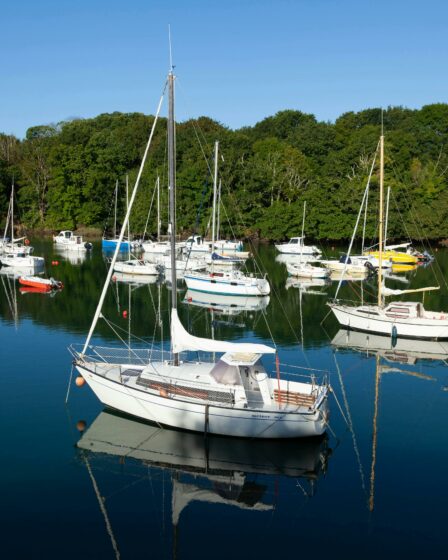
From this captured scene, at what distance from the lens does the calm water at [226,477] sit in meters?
16.6

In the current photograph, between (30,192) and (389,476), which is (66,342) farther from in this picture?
(30,192)

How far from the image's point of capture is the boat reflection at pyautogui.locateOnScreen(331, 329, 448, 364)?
35625 millimetres

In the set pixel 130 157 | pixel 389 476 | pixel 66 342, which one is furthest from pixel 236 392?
pixel 130 157

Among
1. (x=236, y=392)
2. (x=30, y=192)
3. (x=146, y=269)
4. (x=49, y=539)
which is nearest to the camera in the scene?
(x=49, y=539)

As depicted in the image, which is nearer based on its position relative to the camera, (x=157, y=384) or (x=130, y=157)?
(x=157, y=384)

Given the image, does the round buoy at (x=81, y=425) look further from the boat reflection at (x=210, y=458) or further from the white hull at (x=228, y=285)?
the white hull at (x=228, y=285)

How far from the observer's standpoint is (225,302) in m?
53.3

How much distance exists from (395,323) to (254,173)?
75.5m

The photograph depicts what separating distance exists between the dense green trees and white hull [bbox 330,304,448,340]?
62512 millimetres

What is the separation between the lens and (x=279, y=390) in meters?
22.8

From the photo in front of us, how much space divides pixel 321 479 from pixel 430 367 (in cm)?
1600

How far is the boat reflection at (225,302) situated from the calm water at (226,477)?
15.9 m

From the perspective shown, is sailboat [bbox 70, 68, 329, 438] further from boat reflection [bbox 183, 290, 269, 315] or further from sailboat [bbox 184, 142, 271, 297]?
sailboat [bbox 184, 142, 271, 297]

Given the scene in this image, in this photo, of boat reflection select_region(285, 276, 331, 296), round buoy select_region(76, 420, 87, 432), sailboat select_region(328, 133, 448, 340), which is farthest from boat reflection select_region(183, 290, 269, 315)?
round buoy select_region(76, 420, 87, 432)
